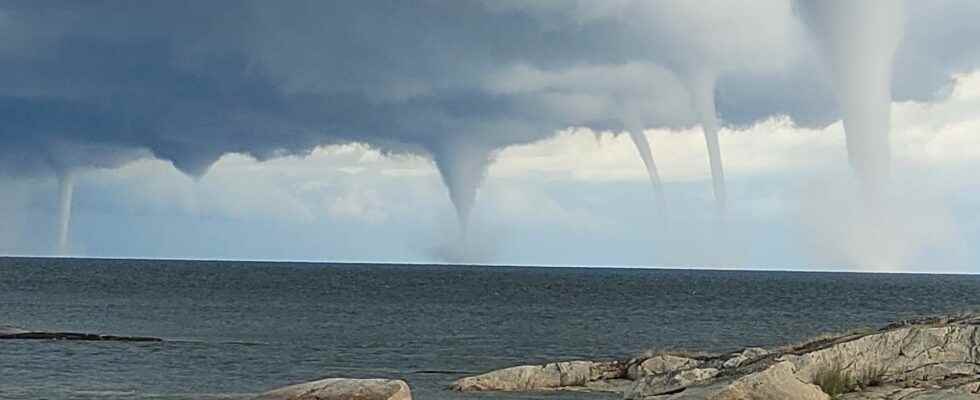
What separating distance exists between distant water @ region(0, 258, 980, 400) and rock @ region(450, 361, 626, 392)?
3.96 ft

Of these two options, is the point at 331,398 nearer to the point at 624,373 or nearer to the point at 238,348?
the point at 624,373

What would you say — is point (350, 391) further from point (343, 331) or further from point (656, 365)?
point (343, 331)

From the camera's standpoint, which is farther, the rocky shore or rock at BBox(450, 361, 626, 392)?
rock at BBox(450, 361, 626, 392)

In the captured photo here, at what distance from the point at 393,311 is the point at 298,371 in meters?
60.8

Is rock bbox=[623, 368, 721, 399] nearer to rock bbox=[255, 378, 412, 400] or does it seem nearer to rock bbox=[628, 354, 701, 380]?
rock bbox=[255, 378, 412, 400]

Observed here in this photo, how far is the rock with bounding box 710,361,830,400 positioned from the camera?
29.0m

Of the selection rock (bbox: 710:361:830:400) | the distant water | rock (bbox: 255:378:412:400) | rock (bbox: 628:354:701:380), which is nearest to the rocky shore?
rock (bbox: 710:361:830:400)

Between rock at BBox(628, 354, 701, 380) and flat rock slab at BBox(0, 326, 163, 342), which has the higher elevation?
flat rock slab at BBox(0, 326, 163, 342)

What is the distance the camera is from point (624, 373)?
45.8m

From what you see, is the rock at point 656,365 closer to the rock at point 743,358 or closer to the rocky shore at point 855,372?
the rock at point 743,358

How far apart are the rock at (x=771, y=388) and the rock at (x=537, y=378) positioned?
14.8 m

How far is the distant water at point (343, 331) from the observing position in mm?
50219

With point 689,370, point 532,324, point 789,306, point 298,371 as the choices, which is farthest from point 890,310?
point 689,370

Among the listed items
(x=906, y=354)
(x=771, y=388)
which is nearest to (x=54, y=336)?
(x=771, y=388)
